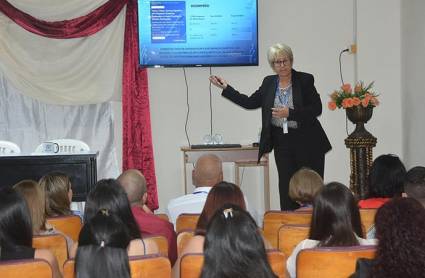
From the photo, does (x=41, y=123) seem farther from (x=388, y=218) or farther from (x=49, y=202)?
(x=388, y=218)

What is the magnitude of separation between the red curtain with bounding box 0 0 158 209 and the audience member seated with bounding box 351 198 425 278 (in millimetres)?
5427

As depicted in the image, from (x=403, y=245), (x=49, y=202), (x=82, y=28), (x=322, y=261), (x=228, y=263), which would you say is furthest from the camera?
(x=82, y=28)

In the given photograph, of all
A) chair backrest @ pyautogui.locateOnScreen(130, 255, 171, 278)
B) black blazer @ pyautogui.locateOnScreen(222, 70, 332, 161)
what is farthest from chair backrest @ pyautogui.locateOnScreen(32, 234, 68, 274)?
black blazer @ pyautogui.locateOnScreen(222, 70, 332, 161)

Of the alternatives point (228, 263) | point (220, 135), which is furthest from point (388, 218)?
point (220, 135)

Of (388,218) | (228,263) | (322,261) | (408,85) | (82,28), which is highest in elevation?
(82,28)

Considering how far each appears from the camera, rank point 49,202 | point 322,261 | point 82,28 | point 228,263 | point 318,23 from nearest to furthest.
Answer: point 228,263 < point 322,261 < point 49,202 < point 82,28 < point 318,23

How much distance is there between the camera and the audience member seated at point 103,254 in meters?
2.07

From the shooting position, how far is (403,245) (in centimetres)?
174

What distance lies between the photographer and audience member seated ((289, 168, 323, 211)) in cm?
381

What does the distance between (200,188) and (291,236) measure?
3.44 ft

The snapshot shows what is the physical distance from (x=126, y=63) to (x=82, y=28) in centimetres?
62

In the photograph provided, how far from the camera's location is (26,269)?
2.46 metres

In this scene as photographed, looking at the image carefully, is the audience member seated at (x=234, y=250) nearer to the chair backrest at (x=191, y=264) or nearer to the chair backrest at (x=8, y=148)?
the chair backrest at (x=191, y=264)

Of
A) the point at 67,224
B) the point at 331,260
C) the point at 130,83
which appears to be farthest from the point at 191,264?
the point at 130,83
